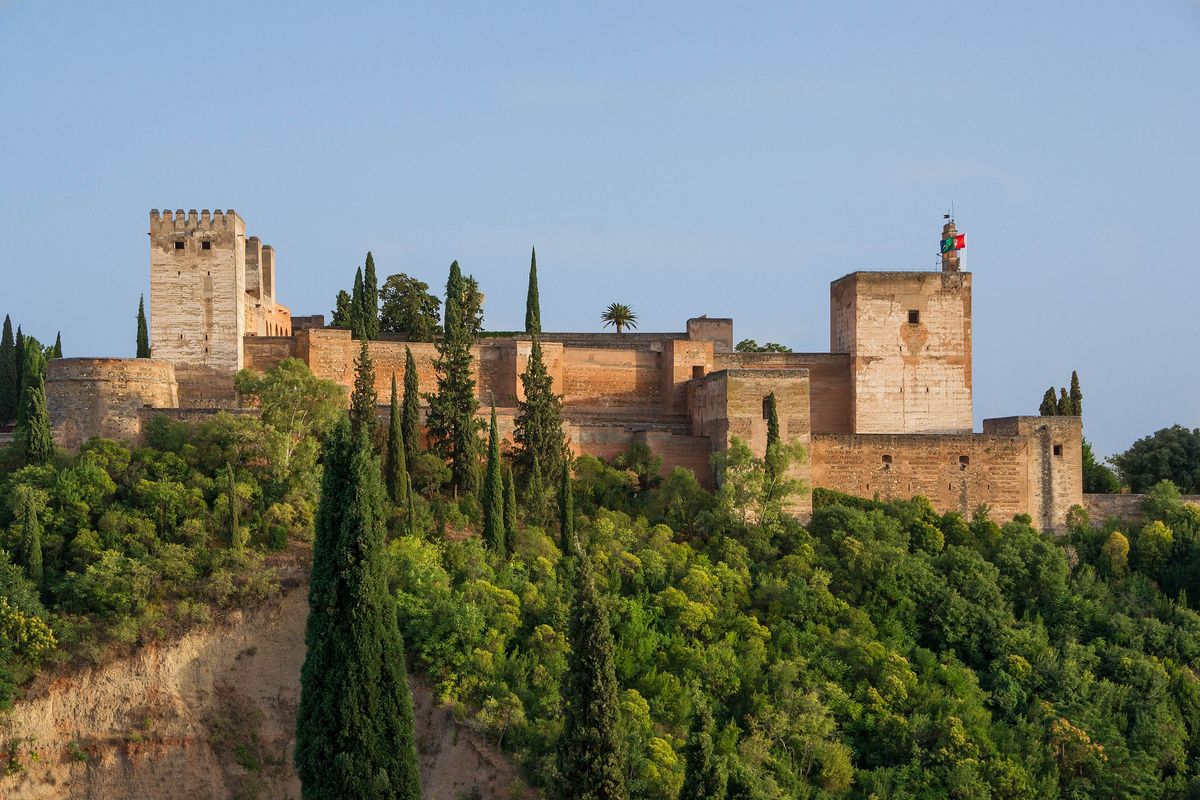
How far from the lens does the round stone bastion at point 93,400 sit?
30344mm

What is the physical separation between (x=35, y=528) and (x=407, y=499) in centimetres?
606

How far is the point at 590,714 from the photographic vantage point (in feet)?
62.6

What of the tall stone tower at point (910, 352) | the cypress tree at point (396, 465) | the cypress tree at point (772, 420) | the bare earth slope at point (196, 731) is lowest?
the bare earth slope at point (196, 731)

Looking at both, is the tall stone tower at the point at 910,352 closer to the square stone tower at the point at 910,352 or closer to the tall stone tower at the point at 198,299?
the square stone tower at the point at 910,352

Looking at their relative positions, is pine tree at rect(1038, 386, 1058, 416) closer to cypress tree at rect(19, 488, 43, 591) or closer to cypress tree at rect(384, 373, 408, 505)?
cypress tree at rect(384, 373, 408, 505)

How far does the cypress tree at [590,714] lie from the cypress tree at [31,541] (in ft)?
35.0

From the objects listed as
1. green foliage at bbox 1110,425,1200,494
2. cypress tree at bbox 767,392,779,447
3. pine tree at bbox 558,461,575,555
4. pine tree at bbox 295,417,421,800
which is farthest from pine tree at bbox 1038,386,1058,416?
pine tree at bbox 295,417,421,800

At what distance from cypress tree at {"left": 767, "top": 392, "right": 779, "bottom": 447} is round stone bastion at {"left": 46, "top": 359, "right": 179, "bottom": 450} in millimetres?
11868

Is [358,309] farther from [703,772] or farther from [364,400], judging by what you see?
[703,772]

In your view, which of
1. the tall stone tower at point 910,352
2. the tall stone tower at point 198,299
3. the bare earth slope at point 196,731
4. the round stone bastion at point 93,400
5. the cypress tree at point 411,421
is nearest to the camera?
the bare earth slope at point 196,731

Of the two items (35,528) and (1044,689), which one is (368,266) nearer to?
(35,528)

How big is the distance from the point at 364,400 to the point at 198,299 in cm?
559

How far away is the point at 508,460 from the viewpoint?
30.0 meters

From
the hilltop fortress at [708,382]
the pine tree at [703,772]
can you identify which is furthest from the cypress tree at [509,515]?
the pine tree at [703,772]
